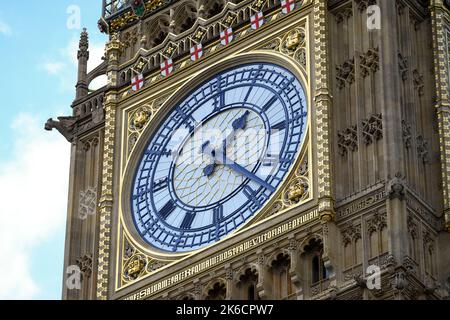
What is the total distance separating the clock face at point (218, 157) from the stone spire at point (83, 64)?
268 centimetres

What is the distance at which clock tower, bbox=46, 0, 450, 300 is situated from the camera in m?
43.2

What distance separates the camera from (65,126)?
160ft

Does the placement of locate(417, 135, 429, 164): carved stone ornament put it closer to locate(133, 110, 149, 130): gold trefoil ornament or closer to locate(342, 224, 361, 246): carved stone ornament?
locate(342, 224, 361, 246): carved stone ornament

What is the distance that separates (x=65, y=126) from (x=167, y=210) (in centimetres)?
386

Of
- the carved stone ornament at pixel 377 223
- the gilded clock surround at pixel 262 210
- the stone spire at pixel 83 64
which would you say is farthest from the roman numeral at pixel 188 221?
the stone spire at pixel 83 64

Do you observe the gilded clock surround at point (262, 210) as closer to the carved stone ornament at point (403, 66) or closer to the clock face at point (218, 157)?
the clock face at point (218, 157)

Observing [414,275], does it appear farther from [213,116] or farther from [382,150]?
[213,116]

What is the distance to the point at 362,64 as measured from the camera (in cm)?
4500

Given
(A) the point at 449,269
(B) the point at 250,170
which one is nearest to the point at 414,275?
(A) the point at 449,269

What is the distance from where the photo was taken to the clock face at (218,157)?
4475 cm

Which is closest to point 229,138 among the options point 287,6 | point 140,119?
point 140,119

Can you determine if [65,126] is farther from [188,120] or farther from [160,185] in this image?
[160,185]

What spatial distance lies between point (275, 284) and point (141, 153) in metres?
4.49

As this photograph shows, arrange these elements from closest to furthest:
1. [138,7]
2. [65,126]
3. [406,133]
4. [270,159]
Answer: [406,133] → [270,159] → [65,126] → [138,7]
